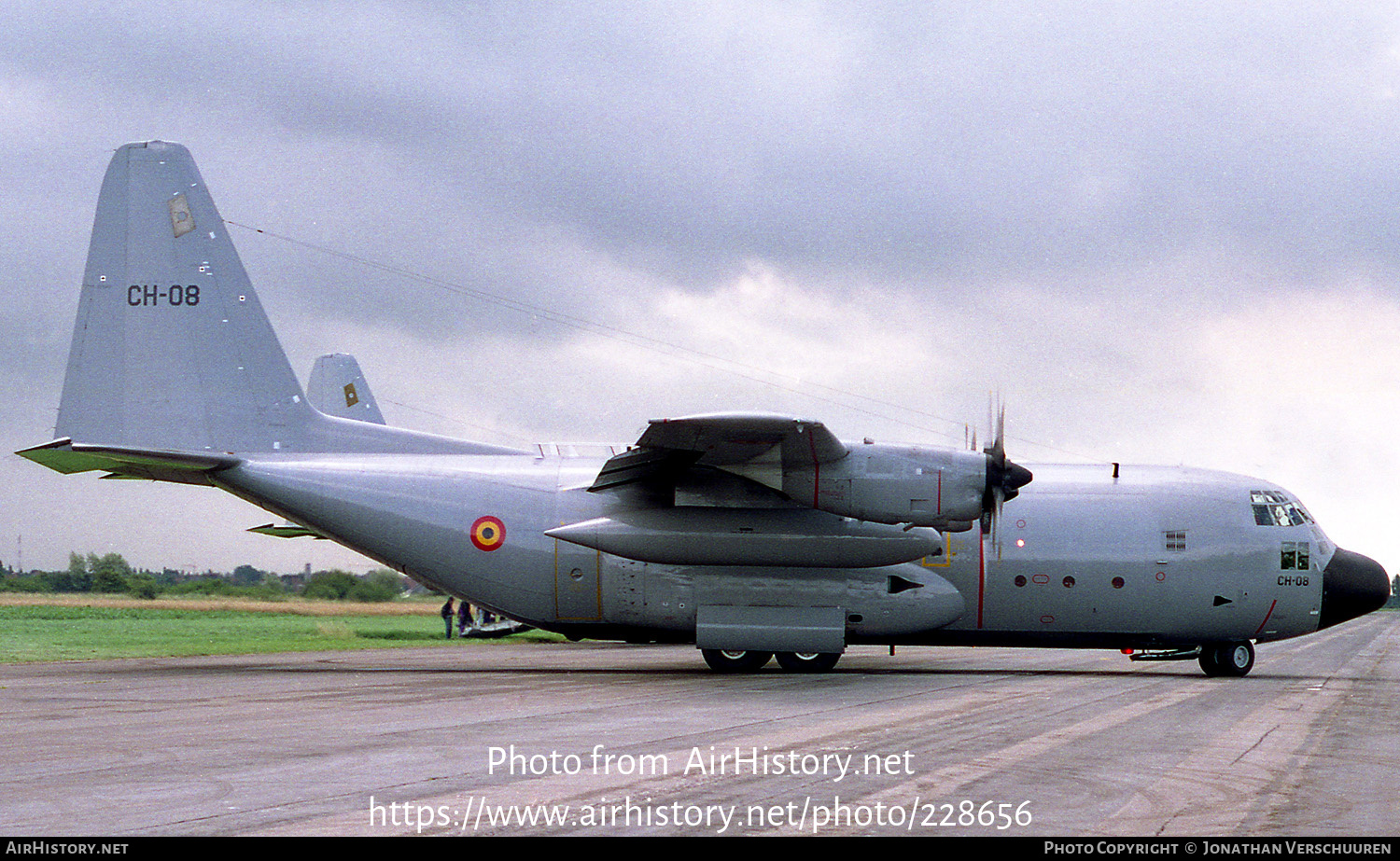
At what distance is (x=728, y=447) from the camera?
780 inches

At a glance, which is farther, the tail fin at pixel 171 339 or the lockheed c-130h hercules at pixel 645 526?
the tail fin at pixel 171 339

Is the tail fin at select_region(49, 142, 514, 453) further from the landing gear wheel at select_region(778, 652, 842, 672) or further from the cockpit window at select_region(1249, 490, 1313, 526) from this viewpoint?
the cockpit window at select_region(1249, 490, 1313, 526)

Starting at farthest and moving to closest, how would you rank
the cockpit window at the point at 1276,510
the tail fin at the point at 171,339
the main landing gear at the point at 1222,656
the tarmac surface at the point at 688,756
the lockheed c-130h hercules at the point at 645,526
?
the main landing gear at the point at 1222,656
the cockpit window at the point at 1276,510
the tail fin at the point at 171,339
the lockheed c-130h hercules at the point at 645,526
the tarmac surface at the point at 688,756

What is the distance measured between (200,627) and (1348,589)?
37.4 m

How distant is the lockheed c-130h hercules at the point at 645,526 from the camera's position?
21.8m

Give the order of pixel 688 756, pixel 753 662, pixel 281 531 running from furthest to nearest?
1. pixel 281 531
2. pixel 753 662
3. pixel 688 756

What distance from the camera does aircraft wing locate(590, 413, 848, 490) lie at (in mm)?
18594

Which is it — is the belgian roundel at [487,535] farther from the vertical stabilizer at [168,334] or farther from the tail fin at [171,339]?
the vertical stabilizer at [168,334]

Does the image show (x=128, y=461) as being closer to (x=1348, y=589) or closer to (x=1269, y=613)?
(x=1269, y=613)

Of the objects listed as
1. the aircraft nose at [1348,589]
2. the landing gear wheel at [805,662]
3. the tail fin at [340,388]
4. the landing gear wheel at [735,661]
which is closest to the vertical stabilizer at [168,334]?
the landing gear wheel at [735,661]

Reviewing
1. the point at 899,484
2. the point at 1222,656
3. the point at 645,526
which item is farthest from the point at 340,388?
the point at 1222,656

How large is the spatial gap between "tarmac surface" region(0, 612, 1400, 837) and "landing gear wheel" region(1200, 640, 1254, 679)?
2223 mm

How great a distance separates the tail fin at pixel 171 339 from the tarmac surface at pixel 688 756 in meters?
4.84
